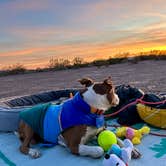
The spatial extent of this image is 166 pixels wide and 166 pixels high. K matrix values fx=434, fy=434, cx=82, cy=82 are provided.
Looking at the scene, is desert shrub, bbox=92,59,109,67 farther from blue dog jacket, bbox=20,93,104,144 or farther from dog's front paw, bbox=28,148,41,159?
dog's front paw, bbox=28,148,41,159

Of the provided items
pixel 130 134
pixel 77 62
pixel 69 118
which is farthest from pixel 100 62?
pixel 69 118

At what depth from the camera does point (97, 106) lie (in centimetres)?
350

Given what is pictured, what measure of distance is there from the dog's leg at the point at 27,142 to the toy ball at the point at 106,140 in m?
0.52

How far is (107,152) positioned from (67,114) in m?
0.47

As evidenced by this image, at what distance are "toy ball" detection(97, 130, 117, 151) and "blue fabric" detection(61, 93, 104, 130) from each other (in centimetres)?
10

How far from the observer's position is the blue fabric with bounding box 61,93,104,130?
11.6ft

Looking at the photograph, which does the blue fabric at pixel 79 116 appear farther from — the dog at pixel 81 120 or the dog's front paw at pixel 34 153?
the dog's front paw at pixel 34 153

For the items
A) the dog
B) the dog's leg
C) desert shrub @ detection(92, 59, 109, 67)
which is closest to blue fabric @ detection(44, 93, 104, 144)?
the dog

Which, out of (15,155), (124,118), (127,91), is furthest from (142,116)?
(15,155)

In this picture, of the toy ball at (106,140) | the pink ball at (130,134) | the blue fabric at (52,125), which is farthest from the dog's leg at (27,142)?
the pink ball at (130,134)

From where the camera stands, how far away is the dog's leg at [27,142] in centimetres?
359

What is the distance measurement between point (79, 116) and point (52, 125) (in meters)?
0.28

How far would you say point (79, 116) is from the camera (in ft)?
11.7

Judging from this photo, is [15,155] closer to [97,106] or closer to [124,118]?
[97,106]
